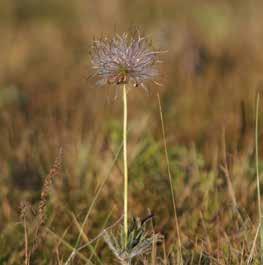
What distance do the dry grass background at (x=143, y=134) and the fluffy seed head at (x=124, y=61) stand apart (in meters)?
0.30

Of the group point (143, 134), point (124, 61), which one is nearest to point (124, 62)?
point (124, 61)

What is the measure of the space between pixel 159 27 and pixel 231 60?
28.2 inches

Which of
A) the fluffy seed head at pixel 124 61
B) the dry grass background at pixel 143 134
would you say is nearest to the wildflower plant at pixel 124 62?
the fluffy seed head at pixel 124 61

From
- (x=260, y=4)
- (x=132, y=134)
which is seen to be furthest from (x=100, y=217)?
(x=260, y=4)

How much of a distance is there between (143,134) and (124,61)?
60.7 inches

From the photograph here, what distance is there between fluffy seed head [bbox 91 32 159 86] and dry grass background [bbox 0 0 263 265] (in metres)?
0.30

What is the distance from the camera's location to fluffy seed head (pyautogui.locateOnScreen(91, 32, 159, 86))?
1944 millimetres

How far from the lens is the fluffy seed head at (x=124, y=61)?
1.94 metres

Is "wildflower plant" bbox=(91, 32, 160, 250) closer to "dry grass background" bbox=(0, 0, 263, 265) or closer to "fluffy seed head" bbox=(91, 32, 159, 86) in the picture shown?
"fluffy seed head" bbox=(91, 32, 159, 86)

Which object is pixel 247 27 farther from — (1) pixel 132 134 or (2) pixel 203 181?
(2) pixel 203 181

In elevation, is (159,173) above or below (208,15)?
→ below

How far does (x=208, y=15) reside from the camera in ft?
20.0

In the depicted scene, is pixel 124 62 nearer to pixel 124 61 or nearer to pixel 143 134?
pixel 124 61

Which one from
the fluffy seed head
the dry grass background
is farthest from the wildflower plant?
the dry grass background
